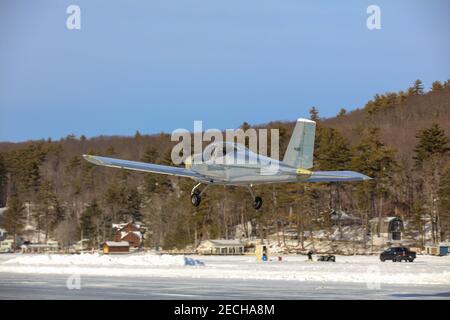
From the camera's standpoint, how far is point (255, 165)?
36.1 meters

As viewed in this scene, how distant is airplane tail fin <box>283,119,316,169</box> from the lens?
1396 inches

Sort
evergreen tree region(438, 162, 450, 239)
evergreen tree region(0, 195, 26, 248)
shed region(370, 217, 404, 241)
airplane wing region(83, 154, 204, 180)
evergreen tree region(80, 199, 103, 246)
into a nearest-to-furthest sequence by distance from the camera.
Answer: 1. airplane wing region(83, 154, 204, 180)
2. evergreen tree region(438, 162, 450, 239)
3. shed region(370, 217, 404, 241)
4. evergreen tree region(80, 199, 103, 246)
5. evergreen tree region(0, 195, 26, 248)

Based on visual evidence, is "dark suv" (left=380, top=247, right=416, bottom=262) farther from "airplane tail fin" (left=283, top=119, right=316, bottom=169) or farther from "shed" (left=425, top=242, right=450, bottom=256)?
"airplane tail fin" (left=283, top=119, right=316, bottom=169)

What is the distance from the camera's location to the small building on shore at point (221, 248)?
100000 millimetres

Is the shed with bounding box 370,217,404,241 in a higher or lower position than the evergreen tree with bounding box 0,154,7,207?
lower

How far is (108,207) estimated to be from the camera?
13300cm

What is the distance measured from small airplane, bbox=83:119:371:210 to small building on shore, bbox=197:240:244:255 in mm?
62598

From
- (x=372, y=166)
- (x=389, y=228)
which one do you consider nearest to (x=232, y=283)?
(x=372, y=166)

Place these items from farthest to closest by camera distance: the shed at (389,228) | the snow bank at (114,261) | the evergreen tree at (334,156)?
the shed at (389,228) < the evergreen tree at (334,156) < the snow bank at (114,261)

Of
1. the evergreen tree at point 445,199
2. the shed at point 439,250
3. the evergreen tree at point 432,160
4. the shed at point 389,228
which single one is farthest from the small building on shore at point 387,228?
the shed at point 439,250

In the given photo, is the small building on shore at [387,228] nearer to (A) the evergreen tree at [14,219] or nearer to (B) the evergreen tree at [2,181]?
(A) the evergreen tree at [14,219]

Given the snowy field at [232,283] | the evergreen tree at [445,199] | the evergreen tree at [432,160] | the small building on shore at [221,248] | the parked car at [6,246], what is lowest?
the parked car at [6,246]

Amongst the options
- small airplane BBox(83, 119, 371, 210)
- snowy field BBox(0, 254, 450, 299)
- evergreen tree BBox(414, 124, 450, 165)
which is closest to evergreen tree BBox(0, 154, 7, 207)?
evergreen tree BBox(414, 124, 450, 165)
